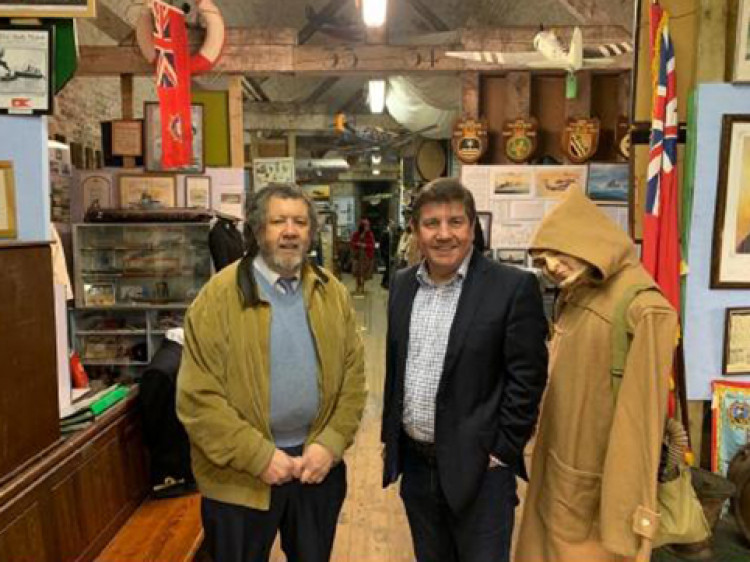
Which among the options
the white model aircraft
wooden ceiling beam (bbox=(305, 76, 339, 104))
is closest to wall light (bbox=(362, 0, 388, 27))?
the white model aircraft

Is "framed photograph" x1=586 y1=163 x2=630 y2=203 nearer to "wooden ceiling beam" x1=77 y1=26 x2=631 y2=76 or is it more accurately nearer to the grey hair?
"wooden ceiling beam" x1=77 y1=26 x2=631 y2=76

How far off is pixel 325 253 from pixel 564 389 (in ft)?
36.1

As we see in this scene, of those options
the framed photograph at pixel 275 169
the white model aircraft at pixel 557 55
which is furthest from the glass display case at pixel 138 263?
the white model aircraft at pixel 557 55

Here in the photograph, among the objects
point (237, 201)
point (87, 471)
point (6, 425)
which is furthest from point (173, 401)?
point (237, 201)

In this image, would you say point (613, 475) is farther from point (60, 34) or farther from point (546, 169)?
point (546, 169)

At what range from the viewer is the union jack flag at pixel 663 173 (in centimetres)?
241

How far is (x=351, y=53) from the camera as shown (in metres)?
→ 5.20

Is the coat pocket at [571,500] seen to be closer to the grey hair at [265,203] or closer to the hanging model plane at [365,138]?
the grey hair at [265,203]

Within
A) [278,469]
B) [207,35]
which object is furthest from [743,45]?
[207,35]

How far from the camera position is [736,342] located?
2.52m

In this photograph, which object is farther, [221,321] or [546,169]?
[546,169]

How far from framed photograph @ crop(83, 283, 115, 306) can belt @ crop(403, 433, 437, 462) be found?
153 inches

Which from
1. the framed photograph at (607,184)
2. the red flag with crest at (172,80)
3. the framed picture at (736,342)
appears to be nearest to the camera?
the framed picture at (736,342)

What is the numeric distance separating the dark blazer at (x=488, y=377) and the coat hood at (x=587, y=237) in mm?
134
